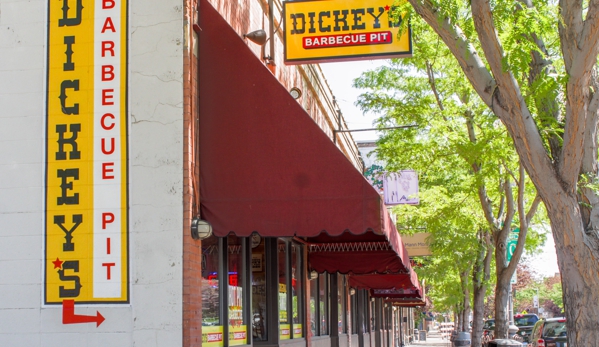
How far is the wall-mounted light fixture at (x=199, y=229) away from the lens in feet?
25.0

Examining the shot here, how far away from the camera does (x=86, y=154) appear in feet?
25.2

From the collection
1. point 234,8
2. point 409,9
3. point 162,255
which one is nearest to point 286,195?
point 162,255

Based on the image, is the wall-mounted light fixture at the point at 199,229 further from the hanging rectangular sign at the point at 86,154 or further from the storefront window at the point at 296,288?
the storefront window at the point at 296,288

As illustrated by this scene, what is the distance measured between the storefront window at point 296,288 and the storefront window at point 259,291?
1427 mm

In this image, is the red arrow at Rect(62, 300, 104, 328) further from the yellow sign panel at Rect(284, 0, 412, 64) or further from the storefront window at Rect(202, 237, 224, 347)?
the yellow sign panel at Rect(284, 0, 412, 64)

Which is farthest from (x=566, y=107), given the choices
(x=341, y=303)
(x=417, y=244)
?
(x=417, y=244)

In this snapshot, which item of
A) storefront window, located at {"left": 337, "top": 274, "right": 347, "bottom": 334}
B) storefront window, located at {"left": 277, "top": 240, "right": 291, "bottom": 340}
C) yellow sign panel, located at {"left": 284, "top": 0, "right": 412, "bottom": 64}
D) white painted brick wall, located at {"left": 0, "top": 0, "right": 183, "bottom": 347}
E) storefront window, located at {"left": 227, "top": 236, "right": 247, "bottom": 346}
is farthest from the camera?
storefront window, located at {"left": 337, "top": 274, "right": 347, "bottom": 334}

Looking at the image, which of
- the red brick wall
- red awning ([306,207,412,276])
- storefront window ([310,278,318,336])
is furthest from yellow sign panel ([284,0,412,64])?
storefront window ([310,278,318,336])

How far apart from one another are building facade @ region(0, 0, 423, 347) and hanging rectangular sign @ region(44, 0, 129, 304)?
0.01m

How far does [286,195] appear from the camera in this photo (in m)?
7.75

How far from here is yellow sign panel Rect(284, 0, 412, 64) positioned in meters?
10.0

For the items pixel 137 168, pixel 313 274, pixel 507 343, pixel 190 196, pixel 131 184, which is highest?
pixel 137 168

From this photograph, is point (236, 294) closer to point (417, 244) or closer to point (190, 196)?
point (190, 196)

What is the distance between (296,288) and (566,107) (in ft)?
21.8
